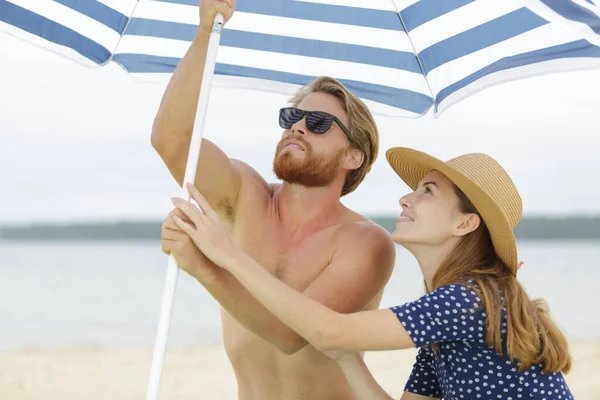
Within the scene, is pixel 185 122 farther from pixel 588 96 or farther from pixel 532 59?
pixel 588 96

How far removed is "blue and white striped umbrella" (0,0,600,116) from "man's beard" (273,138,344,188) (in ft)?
1.54

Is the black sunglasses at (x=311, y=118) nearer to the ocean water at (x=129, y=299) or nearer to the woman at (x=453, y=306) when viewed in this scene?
the woman at (x=453, y=306)

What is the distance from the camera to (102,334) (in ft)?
35.5

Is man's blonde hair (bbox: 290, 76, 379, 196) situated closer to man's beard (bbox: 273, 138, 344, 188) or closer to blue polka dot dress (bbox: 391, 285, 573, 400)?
man's beard (bbox: 273, 138, 344, 188)

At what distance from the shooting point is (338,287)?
3117 millimetres

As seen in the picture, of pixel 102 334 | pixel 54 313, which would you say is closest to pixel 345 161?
pixel 102 334

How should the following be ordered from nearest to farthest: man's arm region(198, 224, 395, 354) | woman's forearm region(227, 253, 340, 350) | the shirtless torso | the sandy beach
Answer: woman's forearm region(227, 253, 340, 350)
man's arm region(198, 224, 395, 354)
the shirtless torso
the sandy beach

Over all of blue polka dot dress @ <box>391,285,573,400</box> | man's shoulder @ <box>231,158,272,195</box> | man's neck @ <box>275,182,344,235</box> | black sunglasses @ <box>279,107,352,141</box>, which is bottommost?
blue polka dot dress @ <box>391,285,573,400</box>

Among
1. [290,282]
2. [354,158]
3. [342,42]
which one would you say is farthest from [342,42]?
[290,282]

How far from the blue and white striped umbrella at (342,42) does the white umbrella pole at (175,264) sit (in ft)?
3.24

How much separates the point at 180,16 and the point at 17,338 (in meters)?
8.34

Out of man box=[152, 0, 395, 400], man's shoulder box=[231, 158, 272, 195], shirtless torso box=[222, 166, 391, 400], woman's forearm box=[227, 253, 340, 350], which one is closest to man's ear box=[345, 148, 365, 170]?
man box=[152, 0, 395, 400]

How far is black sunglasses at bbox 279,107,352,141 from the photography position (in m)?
3.36

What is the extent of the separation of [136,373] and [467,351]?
6.59 m
